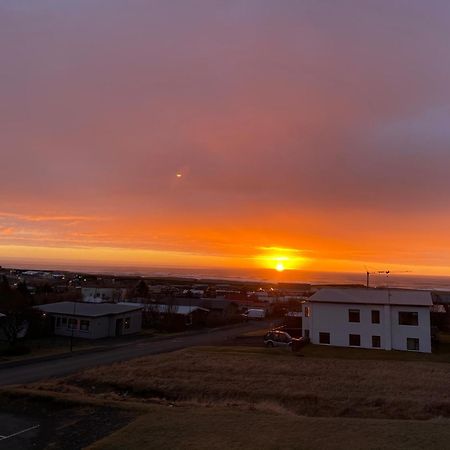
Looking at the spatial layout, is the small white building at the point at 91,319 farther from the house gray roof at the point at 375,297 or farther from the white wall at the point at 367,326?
the house gray roof at the point at 375,297

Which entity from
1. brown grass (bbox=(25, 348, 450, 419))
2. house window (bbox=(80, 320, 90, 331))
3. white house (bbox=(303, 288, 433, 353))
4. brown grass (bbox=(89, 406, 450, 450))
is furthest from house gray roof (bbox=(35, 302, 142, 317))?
brown grass (bbox=(89, 406, 450, 450))

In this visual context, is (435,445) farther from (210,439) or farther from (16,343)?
(16,343)

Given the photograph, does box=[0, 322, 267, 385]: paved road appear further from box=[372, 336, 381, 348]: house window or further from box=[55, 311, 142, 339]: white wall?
box=[372, 336, 381, 348]: house window

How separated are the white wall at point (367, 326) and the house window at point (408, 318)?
29 cm

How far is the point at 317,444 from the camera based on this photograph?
445 inches

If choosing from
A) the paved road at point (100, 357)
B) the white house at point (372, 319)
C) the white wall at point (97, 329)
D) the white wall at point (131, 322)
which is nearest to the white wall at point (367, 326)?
the white house at point (372, 319)

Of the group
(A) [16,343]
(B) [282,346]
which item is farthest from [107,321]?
(B) [282,346]

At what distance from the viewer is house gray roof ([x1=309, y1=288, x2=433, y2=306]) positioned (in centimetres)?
4491

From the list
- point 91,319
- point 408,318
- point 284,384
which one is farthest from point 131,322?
point 284,384

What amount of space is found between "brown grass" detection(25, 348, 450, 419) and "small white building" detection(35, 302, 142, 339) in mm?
16681

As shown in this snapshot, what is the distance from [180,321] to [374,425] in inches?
1964

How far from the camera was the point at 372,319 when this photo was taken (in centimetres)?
4522

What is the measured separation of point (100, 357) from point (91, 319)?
13.1 metres

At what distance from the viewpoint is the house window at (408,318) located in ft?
145
